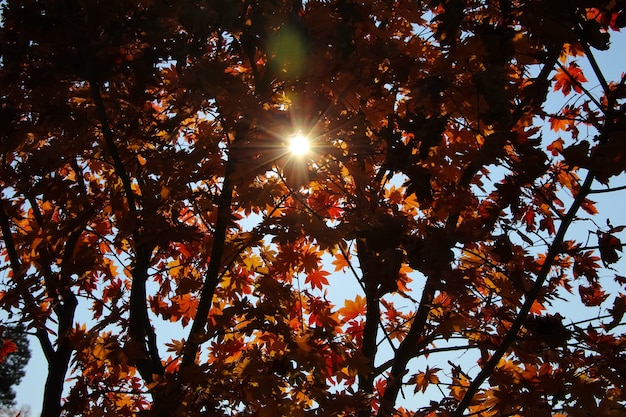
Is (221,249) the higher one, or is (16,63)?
(16,63)

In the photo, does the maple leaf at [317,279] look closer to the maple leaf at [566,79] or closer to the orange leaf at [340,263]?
the orange leaf at [340,263]

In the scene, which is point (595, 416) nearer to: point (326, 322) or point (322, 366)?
point (322, 366)

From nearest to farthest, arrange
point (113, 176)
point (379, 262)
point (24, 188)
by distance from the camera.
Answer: point (379, 262) → point (24, 188) → point (113, 176)

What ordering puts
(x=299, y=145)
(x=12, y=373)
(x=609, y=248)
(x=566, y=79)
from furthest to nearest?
(x=12, y=373) < (x=566, y=79) < (x=299, y=145) < (x=609, y=248)

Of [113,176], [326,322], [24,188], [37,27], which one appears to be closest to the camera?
[37,27]

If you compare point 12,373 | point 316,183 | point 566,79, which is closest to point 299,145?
point 316,183

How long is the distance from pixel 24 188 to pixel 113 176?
0.71m

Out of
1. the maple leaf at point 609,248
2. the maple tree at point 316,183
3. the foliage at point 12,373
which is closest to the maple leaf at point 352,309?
the maple tree at point 316,183

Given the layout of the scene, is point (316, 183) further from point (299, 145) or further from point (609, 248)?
point (609, 248)

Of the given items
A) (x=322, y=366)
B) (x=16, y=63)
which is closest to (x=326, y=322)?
(x=322, y=366)

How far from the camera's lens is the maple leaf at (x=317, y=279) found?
14.1 feet

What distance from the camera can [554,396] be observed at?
3.05m

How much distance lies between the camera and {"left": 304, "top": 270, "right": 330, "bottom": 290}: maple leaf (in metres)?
4.29

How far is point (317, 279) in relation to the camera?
4305 millimetres
